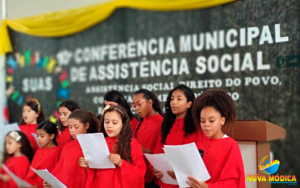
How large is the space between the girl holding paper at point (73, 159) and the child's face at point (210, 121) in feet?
3.20

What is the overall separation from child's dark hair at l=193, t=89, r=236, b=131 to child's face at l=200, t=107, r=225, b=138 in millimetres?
33

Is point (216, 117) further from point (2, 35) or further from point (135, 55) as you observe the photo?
point (2, 35)

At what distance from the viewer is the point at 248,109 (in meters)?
3.63

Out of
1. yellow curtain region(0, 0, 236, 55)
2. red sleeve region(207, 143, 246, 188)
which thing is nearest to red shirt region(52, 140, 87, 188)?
red sleeve region(207, 143, 246, 188)

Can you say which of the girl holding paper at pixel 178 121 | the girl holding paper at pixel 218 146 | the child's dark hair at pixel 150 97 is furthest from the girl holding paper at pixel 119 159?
the child's dark hair at pixel 150 97

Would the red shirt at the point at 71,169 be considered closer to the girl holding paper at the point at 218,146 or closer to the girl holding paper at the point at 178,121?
the girl holding paper at the point at 178,121

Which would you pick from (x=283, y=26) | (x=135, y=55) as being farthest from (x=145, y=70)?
(x=283, y=26)

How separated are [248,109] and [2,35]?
14.2ft

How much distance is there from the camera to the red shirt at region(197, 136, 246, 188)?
1.84 meters

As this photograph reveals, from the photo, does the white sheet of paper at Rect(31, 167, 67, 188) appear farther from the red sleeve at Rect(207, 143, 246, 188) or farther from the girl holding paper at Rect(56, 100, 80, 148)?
the red sleeve at Rect(207, 143, 246, 188)

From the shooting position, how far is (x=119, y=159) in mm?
2094

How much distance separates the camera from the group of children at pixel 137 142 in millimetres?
1900

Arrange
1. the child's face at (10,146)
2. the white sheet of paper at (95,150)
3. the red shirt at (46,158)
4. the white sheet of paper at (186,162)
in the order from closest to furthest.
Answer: the child's face at (10,146) → the white sheet of paper at (186,162) → the white sheet of paper at (95,150) → the red shirt at (46,158)

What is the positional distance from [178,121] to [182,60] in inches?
72.1
